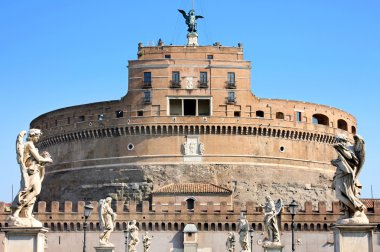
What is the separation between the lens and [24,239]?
11852mm

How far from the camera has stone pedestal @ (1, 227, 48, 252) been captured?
11.8m

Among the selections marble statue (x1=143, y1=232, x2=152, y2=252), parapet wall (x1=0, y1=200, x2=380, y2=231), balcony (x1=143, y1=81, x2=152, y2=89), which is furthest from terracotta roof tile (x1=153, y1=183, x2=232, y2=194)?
balcony (x1=143, y1=81, x2=152, y2=89)

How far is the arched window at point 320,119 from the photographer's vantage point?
7081 centimetres

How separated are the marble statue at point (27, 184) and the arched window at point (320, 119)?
198 feet

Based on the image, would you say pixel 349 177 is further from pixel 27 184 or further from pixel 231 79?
pixel 231 79

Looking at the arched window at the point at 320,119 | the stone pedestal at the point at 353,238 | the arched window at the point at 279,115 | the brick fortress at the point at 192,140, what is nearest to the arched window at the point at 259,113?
the brick fortress at the point at 192,140

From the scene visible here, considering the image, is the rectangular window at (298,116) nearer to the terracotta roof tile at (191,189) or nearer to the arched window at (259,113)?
the arched window at (259,113)

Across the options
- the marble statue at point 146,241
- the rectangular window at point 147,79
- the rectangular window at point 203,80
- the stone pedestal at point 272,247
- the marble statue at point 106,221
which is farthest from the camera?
the rectangular window at point 147,79

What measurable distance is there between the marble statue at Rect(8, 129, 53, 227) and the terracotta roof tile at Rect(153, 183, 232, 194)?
49.7 meters

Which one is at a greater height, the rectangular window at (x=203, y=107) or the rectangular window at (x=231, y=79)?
the rectangular window at (x=231, y=79)

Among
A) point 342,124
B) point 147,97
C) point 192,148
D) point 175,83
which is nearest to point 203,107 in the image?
point 175,83

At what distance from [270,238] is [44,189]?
47.5 metres

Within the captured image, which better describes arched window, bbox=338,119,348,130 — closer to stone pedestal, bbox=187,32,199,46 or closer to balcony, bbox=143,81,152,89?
stone pedestal, bbox=187,32,199,46

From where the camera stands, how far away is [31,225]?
11.8 m
